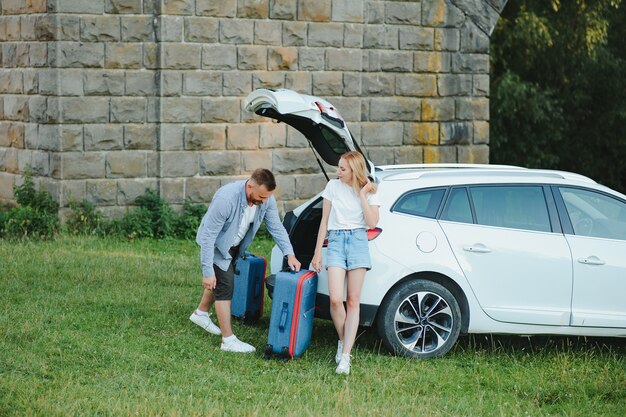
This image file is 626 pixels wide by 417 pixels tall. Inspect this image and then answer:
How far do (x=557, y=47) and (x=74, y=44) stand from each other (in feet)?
43.2

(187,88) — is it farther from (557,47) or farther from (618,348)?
(557,47)

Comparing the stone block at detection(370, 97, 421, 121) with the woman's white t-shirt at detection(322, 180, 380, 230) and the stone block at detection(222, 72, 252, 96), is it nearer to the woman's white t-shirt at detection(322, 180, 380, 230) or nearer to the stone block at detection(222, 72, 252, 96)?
the stone block at detection(222, 72, 252, 96)

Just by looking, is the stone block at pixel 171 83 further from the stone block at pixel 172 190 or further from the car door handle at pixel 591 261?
the car door handle at pixel 591 261

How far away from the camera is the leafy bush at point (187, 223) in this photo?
14.5 metres

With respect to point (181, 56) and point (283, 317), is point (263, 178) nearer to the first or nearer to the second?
point (283, 317)

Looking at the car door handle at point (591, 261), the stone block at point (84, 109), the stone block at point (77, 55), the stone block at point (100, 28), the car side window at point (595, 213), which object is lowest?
the car door handle at point (591, 261)

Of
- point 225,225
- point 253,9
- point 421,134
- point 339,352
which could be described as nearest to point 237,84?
point 253,9

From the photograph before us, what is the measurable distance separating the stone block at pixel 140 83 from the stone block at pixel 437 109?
167 inches

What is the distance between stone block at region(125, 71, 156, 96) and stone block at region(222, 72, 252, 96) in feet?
3.29

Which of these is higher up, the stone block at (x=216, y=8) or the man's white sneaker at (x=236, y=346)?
the stone block at (x=216, y=8)

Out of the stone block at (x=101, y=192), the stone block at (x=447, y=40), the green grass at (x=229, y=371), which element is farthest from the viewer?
the stone block at (x=447, y=40)

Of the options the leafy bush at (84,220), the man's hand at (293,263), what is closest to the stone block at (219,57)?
the leafy bush at (84,220)

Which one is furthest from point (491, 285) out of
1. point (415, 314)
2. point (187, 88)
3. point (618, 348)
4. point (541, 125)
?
point (541, 125)

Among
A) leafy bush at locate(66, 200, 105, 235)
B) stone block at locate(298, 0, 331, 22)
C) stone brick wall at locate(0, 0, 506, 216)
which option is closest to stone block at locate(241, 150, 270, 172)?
stone brick wall at locate(0, 0, 506, 216)
